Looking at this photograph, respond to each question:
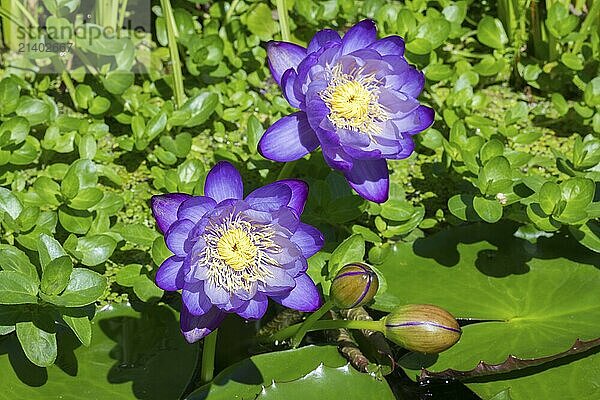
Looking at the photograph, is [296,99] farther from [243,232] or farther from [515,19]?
[515,19]

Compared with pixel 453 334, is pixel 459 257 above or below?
below

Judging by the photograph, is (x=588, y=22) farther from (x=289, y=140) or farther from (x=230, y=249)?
(x=230, y=249)

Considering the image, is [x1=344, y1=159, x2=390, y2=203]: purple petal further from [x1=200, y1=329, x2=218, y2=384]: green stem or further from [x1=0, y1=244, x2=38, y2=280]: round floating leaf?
[x1=0, y1=244, x2=38, y2=280]: round floating leaf

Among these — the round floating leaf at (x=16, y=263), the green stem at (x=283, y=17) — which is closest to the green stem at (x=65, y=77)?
the green stem at (x=283, y=17)

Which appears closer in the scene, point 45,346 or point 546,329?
point 45,346

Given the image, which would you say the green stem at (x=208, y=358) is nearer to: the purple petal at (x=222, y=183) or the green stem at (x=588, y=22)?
the purple petal at (x=222, y=183)

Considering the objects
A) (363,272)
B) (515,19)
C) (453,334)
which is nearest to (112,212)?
(363,272)
